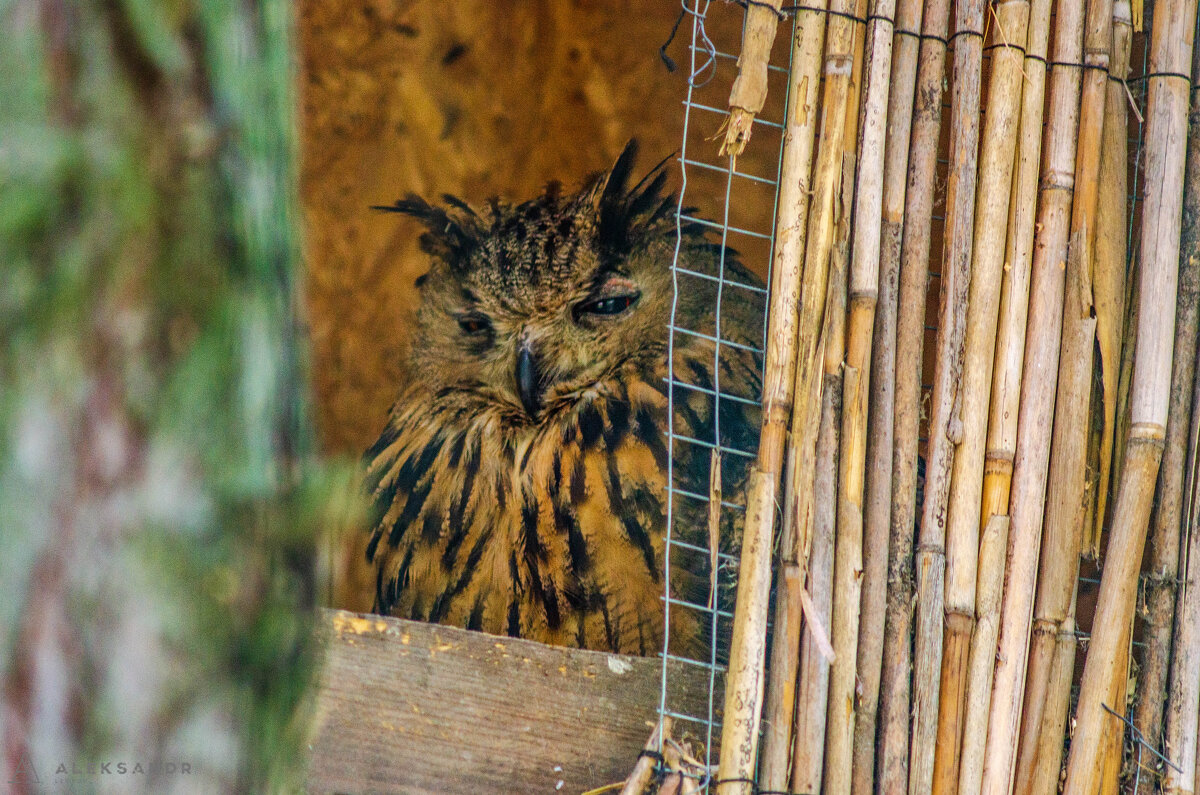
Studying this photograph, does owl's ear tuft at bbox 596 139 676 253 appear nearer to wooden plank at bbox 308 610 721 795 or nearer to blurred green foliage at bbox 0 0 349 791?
wooden plank at bbox 308 610 721 795

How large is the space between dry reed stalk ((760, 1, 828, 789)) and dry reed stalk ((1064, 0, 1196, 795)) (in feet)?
1.18

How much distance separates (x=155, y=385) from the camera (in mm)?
758

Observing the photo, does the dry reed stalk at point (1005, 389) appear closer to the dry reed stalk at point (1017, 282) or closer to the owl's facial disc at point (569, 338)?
the dry reed stalk at point (1017, 282)

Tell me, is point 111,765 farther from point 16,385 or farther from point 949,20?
point 949,20

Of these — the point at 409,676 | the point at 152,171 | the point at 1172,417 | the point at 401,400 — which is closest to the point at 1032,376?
the point at 1172,417

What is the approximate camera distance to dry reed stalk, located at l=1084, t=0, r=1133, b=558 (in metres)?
1.33

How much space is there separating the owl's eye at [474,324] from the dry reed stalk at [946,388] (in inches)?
49.4

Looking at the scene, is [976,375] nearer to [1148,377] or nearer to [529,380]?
[1148,377]

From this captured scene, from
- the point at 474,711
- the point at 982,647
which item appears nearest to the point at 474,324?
the point at 474,711

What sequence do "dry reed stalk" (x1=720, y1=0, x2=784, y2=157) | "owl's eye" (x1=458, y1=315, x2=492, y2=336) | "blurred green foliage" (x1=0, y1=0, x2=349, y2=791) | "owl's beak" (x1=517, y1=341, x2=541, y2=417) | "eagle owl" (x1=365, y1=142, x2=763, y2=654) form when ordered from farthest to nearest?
"owl's eye" (x1=458, y1=315, x2=492, y2=336) < "owl's beak" (x1=517, y1=341, x2=541, y2=417) < "eagle owl" (x1=365, y1=142, x2=763, y2=654) < "dry reed stalk" (x1=720, y1=0, x2=784, y2=157) < "blurred green foliage" (x1=0, y1=0, x2=349, y2=791)

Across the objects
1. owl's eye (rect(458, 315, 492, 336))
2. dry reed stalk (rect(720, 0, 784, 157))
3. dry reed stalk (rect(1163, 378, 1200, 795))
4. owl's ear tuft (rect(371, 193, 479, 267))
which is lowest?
dry reed stalk (rect(1163, 378, 1200, 795))

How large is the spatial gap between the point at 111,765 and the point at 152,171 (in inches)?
16.4

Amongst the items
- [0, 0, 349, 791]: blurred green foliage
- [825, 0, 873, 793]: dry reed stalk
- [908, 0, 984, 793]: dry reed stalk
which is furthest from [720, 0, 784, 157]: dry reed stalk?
[0, 0, 349, 791]: blurred green foliage

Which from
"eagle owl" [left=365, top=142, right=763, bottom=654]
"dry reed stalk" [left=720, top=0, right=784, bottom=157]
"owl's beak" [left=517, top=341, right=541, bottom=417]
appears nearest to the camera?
"dry reed stalk" [left=720, top=0, right=784, bottom=157]
